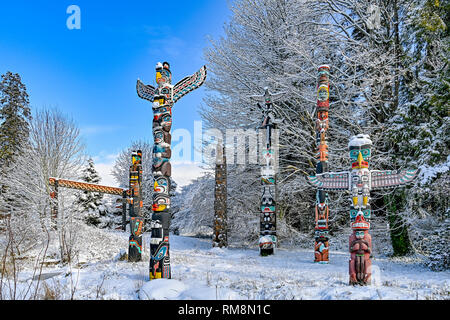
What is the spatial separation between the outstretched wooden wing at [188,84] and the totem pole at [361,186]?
315 cm

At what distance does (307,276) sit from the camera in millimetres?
6977

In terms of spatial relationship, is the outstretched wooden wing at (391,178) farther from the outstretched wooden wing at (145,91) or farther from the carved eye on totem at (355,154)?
the outstretched wooden wing at (145,91)

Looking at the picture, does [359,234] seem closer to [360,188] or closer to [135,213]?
[360,188]

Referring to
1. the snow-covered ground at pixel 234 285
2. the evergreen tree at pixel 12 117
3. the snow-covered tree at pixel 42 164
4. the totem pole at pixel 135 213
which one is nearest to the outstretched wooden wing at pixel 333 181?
the snow-covered ground at pixel 234 285

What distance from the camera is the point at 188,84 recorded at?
7.19m

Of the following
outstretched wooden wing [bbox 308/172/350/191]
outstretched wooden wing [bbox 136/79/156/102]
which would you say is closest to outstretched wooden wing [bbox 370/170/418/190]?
outstretched wooden wing [bbox 308/172/350/191]

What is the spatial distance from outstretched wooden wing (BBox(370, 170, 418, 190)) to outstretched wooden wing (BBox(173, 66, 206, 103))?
4.01 metres

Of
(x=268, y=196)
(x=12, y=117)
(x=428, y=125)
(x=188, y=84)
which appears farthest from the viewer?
(x=12, y=117)

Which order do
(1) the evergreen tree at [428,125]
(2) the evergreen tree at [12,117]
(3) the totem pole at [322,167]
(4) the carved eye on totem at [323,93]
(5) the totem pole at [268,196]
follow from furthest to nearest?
(2) the evergreen tree at [12,117]
(5) the totem pole at [268,196]
(4) the carved eye on totem at [323,93]
(3) the totem pole at [322,167]
(1) the evergreen tree at [428,125]

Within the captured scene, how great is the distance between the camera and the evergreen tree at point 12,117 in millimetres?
20828

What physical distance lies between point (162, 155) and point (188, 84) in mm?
1684

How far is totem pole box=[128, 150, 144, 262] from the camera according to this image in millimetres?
9984

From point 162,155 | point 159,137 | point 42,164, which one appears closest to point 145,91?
point 159,137

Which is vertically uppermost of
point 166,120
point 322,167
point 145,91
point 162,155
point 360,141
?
point 145,91
